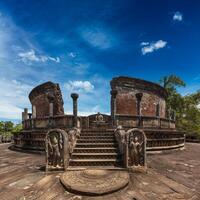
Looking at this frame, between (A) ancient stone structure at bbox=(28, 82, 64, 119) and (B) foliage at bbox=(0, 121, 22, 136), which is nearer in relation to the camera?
(A) ancient stone structure at bbox=(28, 82, 64, 119)

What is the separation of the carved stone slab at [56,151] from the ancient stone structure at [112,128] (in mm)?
312

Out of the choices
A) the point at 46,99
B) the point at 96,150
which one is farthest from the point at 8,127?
the point at 96,150

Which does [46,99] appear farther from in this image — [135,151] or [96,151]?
[135,151]

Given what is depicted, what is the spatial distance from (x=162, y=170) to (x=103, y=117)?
9.27 metres

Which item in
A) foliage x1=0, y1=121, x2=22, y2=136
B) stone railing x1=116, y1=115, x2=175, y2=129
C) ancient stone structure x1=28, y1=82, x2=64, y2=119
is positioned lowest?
foliage x1=0, y1=121, x2=22, y2=136

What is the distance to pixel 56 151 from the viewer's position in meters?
5.08

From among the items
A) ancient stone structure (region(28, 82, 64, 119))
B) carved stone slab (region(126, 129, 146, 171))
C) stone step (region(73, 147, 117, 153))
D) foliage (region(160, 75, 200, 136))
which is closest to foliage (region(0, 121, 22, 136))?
ancient stone structure (region(28, 82, 64, 119))

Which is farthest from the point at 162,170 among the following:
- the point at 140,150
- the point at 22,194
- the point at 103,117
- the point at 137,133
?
the point at 103,117

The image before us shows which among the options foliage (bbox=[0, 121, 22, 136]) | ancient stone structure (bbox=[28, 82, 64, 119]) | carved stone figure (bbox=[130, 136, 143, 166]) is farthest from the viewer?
foliage (bbox=[0, 121, 22, 136])

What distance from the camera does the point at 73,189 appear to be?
3490 mm

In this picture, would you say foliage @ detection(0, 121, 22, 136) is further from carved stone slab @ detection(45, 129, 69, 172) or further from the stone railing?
carved stone slab @ detection(45, 129, 69, 172)

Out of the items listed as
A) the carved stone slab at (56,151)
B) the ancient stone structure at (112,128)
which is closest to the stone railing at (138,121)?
the ancient stone structure at (112,128)

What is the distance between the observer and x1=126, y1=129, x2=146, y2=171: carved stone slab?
504 cm

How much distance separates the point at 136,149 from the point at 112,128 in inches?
194
